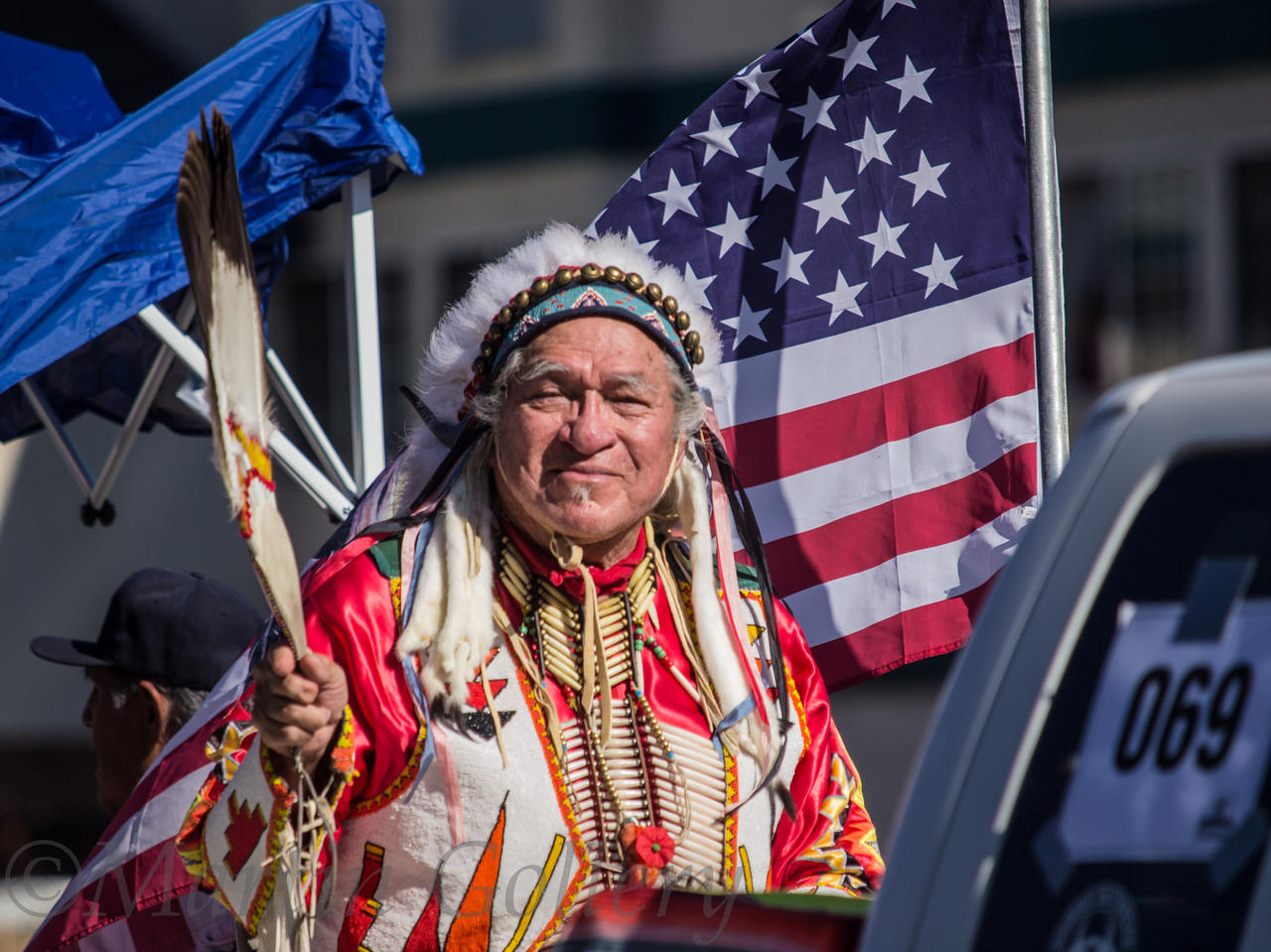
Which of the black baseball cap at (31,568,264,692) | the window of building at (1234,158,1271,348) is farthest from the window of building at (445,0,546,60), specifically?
the black baseball cap at (31,568,264,692)

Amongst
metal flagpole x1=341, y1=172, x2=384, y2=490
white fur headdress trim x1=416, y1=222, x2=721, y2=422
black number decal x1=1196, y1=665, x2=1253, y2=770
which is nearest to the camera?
black number decal x1=1196, y1=665, x2=1253, y2=770

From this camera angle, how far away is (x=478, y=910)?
2633 millimetres

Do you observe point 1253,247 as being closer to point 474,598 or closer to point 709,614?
point 709,614

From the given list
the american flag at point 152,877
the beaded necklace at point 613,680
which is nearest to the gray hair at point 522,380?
the beaded necklace at point 613,680

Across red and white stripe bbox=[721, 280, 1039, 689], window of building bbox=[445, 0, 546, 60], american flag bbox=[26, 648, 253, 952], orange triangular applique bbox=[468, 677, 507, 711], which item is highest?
window of building bbox=[445, 0, 546, 60]

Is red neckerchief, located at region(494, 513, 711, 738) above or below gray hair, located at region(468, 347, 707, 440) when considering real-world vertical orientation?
below

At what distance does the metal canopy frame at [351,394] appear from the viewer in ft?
13.4

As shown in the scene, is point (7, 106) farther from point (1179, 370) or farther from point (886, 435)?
point (1179, 370)

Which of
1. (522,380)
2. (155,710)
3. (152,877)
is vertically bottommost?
(152,877)

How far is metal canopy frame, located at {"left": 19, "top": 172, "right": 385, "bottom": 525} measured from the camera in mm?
4070

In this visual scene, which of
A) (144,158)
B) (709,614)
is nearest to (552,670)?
(709,614)

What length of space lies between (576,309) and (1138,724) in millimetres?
1704

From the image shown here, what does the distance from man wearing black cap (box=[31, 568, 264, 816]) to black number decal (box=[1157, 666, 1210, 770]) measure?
2892 millimetres

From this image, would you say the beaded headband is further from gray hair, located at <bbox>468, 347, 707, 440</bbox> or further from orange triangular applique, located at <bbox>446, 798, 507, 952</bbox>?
orange triangular applique, located at <bbox>446, 798, 507, 952</bbox>
